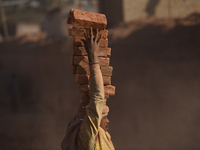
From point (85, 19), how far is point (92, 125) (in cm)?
123

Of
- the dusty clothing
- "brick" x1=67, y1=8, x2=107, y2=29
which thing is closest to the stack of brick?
"brick" x1=67, y1=8, x2=107, y2=29

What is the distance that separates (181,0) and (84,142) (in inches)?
225

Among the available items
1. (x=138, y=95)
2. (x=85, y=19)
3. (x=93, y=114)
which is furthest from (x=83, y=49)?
(x=138, y=95)

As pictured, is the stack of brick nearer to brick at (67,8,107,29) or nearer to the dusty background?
brick at (67,8,107,29)

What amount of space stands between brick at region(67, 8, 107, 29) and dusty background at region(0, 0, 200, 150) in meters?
5.53

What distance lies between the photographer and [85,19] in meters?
2.38

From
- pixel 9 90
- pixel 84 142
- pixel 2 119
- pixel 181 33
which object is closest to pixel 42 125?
pixel 2 119

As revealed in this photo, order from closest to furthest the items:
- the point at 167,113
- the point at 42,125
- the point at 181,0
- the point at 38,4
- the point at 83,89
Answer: the point at 83,89
the point at 181,0
the point at 167,113
the point at 42,125
the point at 38,4

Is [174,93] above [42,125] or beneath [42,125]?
above

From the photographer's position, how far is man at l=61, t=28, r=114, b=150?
A: 2.03 metres

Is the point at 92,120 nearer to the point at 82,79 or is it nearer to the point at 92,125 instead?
the point at 92,125

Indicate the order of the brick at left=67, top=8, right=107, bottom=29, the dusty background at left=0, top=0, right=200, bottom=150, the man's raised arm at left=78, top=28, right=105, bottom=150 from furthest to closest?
the dusty background at left=0, top=0, right=200, bottom=150, the brick at left=67, top=8, right=107, bottom=29, the man's raised arm at left=78, top=28, right=105, bottom=150

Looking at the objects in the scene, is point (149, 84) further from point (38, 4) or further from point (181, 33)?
point (38, 4)

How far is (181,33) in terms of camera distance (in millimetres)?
7336
